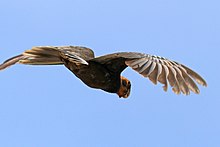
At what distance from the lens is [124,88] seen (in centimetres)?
1233

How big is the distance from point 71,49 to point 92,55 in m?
0.37

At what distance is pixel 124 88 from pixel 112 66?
665 millimetres

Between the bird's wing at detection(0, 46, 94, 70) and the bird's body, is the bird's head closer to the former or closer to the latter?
the bird's body

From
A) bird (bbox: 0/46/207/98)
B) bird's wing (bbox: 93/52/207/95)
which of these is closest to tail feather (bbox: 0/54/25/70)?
bird (bbox: 0/46/207/98)

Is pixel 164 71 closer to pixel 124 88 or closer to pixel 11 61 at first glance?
pixel 124 88

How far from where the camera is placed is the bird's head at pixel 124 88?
1232cm

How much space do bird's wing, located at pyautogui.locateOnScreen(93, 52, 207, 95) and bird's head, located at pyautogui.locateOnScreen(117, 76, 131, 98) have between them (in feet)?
3.55

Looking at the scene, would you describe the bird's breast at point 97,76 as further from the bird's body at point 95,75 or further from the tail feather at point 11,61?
the tail feather at point 11,61

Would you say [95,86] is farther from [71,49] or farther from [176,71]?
[176,71]

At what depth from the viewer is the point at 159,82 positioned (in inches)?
393

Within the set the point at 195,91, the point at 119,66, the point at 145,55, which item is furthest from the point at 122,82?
the point at 195,91

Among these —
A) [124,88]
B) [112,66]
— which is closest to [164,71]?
[112,66]

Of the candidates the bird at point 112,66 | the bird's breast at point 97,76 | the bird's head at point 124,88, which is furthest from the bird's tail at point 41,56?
the bird's head at point 124,88

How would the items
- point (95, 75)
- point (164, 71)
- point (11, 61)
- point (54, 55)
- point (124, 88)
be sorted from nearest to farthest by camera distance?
1. point (164, 71)
2. point (95, 75)
3. point (54, 55)
4. point (124, 88)
5. point (11, 61)
